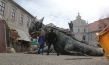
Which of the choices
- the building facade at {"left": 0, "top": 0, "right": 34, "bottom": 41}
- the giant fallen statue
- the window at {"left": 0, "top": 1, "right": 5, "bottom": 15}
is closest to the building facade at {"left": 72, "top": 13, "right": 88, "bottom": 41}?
the building facade at {"left": 0, "top": 0, "right": 34, "bottom": 41}

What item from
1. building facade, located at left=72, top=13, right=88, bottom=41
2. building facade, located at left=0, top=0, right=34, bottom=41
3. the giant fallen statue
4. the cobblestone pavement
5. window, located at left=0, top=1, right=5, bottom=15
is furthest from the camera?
building facade, located at left=72, top=13, right=88, bottom=41

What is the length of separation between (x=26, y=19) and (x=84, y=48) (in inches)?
817

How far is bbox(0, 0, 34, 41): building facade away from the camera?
20612 millimetres

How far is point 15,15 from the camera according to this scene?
2375 cm

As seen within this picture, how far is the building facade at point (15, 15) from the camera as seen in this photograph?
20.6m

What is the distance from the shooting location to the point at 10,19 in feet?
73.0

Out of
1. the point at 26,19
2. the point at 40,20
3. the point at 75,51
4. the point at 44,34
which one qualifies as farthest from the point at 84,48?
the point at 26,19

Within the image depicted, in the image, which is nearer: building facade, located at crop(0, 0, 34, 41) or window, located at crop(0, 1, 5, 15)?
window, located at crop(0, 1, 5, 15)

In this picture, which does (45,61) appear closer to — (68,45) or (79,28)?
(68,45)

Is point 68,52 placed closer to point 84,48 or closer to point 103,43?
point 84,48

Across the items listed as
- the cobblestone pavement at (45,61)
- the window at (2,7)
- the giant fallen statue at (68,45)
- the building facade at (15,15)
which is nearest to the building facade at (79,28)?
the building facade at (15,15)

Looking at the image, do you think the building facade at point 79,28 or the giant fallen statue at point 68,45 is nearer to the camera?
the giant fallen statue at point 68,45

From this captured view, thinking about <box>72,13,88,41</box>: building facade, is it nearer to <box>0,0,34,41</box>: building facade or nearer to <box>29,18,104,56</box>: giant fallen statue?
<box>0,0,34,41</box>: building facade

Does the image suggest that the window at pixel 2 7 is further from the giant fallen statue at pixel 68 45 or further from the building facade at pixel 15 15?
the giant fallen statue at pixel 68 45
